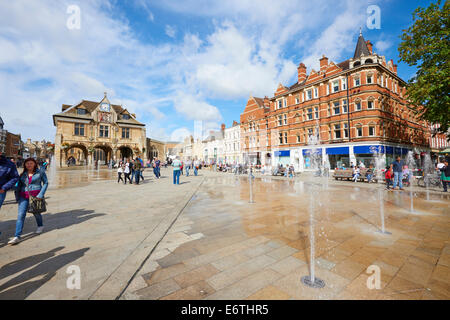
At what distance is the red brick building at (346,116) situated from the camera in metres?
22.8

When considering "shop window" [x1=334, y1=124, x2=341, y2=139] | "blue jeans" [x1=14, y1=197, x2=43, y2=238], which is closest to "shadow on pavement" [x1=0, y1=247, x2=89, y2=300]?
"blue jeans" [x1=14, y1=197, x2=43, y2=238]

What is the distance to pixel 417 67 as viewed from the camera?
13.5 m

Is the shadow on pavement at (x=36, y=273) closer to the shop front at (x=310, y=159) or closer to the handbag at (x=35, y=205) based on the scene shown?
the handbag at (x=35, y=205)

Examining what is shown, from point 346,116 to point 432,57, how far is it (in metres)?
12.0

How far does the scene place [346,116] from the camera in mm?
24453

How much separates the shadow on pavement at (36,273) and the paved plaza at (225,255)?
0.05 ft

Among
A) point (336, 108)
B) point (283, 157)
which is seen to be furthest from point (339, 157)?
point (283, 157)

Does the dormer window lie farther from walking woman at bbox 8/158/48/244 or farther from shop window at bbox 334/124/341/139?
walking woman at bbox 8/158/48/244

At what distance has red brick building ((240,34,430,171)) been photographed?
74.9 ft

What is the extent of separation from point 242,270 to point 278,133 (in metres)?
32.5

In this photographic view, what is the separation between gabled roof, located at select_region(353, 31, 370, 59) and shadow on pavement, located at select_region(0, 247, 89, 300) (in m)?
32.9

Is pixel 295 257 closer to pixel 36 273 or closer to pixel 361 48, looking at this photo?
pixel 36 273
